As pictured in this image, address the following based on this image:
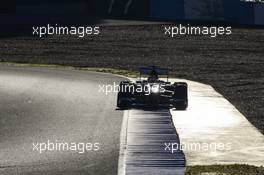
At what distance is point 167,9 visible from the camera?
67.3 metres

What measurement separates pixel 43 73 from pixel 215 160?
74.4 feet

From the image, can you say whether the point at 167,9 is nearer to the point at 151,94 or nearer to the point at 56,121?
the point at 151,94

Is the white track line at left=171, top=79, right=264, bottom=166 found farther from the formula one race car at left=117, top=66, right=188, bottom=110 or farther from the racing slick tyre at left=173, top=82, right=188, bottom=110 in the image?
the formula one race car at left=117, top=66, right=188, bottom=110

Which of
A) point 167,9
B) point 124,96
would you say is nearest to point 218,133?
point 124,96

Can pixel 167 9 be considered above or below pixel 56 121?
above

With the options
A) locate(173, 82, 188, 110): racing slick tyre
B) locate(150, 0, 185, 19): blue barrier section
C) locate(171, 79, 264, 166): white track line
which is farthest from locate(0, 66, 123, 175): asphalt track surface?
locate(150, 0, 185, 19): blue barrier section

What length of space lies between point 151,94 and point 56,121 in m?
3.95

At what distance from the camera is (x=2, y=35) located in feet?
192

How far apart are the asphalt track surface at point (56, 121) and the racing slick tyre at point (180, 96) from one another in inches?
81.8

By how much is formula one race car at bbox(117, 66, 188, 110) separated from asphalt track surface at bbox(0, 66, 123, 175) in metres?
0.77

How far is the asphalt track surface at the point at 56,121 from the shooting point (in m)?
17.5

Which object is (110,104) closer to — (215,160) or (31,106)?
(31,106)

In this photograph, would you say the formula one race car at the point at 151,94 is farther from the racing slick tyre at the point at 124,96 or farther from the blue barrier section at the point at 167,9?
the blue barrier section at the point at 167,9

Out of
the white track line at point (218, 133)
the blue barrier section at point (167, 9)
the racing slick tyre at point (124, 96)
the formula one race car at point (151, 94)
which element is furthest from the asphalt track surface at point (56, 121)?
the blue barrier section at point (167, 9)
